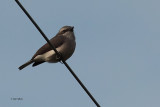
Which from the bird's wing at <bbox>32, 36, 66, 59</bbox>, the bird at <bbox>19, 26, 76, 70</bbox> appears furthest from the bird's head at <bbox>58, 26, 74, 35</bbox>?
the bird's wing at <bbox>32, 36, 66, 59</bbox>

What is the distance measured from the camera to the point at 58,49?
11.1 m

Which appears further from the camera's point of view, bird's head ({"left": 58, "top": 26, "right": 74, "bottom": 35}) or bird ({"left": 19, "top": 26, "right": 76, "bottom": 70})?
bird's head ({"left": 58, "top": 26, "right": 74, "bottom": 35})

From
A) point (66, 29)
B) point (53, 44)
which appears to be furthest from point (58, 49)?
point (66, 29)

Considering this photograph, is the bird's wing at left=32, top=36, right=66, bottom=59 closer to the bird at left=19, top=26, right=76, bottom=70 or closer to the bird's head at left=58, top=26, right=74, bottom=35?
the bird at left=19, top=26, right=76, bottom=70

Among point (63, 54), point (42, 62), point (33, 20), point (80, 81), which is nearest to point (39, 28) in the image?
point (33, 20)

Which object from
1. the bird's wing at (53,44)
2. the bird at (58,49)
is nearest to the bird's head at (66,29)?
the bird at (58,49)

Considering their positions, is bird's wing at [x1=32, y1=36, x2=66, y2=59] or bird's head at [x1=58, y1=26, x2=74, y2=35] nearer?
bird's wing at [x1=32, y1=36, x2=66, y2=59]

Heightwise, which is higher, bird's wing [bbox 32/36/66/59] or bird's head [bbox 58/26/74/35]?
bird's head [bbox 58/26/74/35]

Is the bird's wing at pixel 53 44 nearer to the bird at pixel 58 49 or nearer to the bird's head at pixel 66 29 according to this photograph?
the bird at pixel 58 49

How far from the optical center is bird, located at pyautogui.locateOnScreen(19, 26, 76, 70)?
36.2ft

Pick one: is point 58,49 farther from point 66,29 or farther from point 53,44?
point 66,29

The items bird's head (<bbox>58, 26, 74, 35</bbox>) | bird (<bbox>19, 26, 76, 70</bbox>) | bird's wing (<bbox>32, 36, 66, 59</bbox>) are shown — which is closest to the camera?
bird (<bbox>19, 26, 76, 70</bbox>)

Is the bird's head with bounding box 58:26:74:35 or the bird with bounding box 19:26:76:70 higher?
the bird's head with bounding box 58:26:74:35

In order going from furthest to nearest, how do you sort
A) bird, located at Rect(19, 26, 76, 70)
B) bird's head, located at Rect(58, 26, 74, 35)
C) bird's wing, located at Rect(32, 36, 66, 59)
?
1. bird's head, located at Rect(58, 26, 74, 35)
2. bird's wing, located at Rect(32, 36, 66, 59)
3. bird, located at Rect(19, 26, 76, 70)
